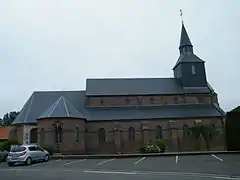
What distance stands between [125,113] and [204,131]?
1136 cm

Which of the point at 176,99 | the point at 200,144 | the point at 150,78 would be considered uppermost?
the point at 150,78

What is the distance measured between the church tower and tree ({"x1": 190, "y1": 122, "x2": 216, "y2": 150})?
9276mm

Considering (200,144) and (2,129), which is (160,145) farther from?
(2,129)

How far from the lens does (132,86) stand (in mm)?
48781

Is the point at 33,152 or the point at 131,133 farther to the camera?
the point at 131,133

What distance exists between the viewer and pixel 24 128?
134 ft

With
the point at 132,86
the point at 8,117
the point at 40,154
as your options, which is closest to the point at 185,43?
Result: the point at 132,86

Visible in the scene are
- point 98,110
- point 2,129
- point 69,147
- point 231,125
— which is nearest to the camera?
point 231,125

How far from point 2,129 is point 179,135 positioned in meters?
40.0

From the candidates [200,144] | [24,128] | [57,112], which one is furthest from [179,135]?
[24,128]

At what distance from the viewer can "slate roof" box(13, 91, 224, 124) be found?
4294cm

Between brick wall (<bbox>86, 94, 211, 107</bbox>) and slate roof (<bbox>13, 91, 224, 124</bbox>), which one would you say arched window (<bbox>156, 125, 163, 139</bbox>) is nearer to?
slate roof (<bbox>13, 91, 224, 124</bbox>)

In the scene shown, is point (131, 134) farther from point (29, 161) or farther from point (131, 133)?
A: point (29, 161)

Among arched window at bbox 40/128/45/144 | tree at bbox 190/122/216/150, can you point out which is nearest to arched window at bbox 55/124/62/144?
arched window at bbox 40/128/45/144
